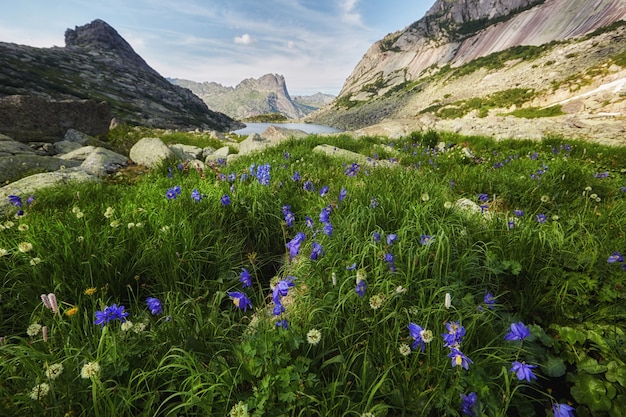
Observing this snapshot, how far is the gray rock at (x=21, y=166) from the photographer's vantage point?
18.1ft

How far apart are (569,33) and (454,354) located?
10136cm

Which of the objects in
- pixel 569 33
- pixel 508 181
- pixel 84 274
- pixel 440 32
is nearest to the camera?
pixel 84 274

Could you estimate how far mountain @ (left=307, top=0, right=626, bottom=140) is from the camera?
33.9 m

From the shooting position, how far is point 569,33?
66562 millimetres

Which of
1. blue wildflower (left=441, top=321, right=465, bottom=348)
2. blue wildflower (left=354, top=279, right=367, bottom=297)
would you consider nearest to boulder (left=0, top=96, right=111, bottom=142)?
blue wildflower (left=354, top=279, right=367, bottom=297)

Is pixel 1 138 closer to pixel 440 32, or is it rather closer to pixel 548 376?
pixel 548 376

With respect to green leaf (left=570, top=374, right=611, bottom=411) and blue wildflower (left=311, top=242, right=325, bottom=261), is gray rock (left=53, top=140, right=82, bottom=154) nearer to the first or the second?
blue wildflower (left=311, top=242, right=325, bottom=261)

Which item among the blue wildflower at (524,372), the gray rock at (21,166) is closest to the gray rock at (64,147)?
the gray rock at (21,166)

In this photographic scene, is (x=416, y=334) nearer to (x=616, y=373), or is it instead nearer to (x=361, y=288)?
(x=361, y=288)

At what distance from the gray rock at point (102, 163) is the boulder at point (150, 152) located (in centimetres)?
37

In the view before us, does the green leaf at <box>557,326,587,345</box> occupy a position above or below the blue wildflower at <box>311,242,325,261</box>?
below

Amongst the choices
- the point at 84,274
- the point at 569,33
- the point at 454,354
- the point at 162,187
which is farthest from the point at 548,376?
the point at 569,33

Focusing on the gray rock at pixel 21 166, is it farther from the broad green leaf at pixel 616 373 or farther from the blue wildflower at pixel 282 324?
the broad green leaf at pixel 616 373

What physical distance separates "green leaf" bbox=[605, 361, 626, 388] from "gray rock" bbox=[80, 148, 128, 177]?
8.14m
